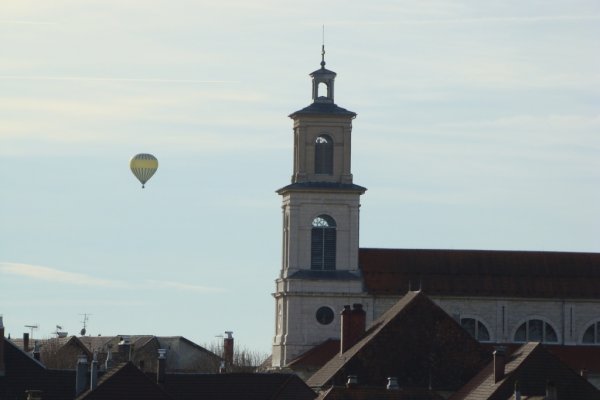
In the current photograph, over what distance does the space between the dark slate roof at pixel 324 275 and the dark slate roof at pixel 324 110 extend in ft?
28.4

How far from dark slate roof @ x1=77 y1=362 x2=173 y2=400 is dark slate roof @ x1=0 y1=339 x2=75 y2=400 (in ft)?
16.4

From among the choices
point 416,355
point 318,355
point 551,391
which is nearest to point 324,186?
point 318,355

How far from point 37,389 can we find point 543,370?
18998 millimetres

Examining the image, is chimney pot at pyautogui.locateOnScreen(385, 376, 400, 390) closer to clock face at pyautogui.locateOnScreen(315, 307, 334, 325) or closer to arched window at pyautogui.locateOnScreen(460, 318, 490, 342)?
clock face at pyautogui.locateOnScreen(315, 307, 334, 325)

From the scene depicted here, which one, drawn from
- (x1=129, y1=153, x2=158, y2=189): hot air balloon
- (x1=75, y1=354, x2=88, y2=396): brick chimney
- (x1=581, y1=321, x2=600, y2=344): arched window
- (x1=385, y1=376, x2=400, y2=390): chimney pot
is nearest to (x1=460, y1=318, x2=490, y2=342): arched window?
(x1=581, y1=321, x2=600, y2=344): arched window

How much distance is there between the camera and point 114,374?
89.1 metres

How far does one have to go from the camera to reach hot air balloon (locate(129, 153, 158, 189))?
13925cm

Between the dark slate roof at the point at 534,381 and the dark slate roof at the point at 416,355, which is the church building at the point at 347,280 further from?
the dark slate roof at the point at 534,381

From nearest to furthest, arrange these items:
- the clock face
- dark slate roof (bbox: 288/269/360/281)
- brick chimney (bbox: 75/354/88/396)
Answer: brick chimney (bbox: 75/354/88/396) < the clock face < dark slate roof (bbox: 288/269/360/281)

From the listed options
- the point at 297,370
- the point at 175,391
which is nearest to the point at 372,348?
the point at 175,391

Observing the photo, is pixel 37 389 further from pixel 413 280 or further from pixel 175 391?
pixel 413 280

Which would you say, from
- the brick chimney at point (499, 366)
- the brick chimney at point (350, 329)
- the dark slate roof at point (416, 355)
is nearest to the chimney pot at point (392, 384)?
the brick chimney at point (499, 366)

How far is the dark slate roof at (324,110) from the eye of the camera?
456 ft

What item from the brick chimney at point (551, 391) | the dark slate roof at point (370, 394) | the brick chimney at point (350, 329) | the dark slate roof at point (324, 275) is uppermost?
the dark slate roof at point (324, 275)
